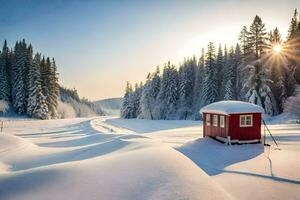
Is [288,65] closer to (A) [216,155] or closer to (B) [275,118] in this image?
(B) [275,118]

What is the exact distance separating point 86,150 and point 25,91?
52.9 m

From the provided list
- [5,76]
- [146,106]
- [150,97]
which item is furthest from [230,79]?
[5,76]

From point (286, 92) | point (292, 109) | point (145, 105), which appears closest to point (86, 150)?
point (292, 109)

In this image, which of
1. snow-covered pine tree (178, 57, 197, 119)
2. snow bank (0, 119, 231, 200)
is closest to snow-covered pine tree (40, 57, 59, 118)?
snow-covered pine tree (178, 57, 197, 119)

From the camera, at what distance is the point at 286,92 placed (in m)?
51.4

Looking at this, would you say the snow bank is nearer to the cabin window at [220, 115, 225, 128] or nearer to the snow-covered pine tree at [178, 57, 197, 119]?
the cabin window at [220, 115, 225, 128]

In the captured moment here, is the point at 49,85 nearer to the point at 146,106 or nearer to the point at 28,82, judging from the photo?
the point at 28,82

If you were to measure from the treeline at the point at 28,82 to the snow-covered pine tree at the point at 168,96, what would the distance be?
24.6 metres

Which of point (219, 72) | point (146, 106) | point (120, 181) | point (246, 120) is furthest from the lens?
point (146, 106)

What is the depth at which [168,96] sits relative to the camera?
73188mm

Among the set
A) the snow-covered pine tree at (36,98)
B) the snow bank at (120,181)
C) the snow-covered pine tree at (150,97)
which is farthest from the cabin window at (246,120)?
the snow-covered pine tree at (150,97)

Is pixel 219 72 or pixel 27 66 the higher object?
pixel 27 66

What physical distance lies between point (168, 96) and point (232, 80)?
14696mm

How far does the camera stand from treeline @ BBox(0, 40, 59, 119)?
66000mm
